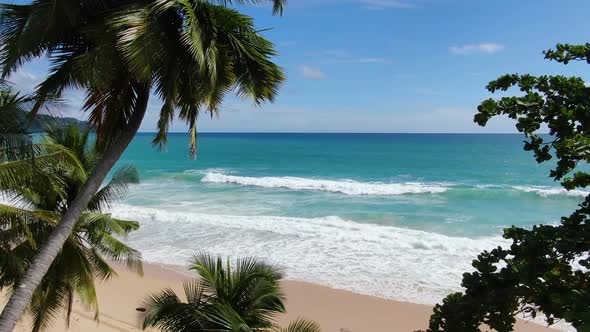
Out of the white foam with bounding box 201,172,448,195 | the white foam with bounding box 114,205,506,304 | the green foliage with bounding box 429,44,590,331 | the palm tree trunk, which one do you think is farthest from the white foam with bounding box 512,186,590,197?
the palm tree trunk

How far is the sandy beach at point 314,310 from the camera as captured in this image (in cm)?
984

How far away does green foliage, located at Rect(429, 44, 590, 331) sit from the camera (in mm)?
2766

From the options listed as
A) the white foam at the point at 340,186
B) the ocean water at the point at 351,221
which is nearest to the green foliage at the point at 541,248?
the ocean water at the point at 351,221

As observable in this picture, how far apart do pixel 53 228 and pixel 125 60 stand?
2912 millimetres

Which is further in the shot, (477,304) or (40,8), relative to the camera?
(40,8)

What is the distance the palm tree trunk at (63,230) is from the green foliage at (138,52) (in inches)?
11.2

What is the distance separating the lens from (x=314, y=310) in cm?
1076

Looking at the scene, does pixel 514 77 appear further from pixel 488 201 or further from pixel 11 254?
pixel 488 201

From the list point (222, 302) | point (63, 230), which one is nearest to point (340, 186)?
point (222, 302)

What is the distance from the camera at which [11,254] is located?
607 centimetres

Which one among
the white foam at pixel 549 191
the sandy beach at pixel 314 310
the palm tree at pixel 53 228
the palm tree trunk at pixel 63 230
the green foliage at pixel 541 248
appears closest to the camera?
the green foliage at pixel 541 248

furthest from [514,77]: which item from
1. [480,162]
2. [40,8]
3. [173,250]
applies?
[480,162]

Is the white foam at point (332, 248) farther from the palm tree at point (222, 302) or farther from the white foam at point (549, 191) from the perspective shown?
the white foam at point (549, 191)

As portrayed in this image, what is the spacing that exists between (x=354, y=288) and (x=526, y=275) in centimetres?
956
